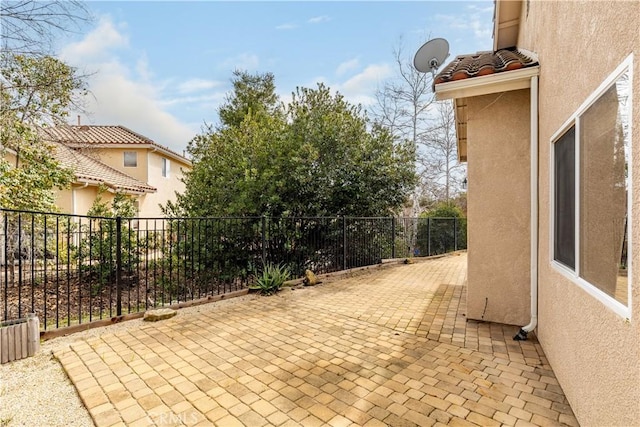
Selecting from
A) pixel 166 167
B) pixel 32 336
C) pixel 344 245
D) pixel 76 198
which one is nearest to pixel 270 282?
pixel 344 245

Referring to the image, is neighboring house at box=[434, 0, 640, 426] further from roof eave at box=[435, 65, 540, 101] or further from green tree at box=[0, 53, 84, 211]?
green tree at box=[0, 53, 84, 211]

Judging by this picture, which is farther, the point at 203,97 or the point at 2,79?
the point at 203,97

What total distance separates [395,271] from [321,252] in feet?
7.52

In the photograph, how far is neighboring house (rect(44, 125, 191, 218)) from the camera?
520 inches

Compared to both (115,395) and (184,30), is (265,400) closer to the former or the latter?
(115,395)

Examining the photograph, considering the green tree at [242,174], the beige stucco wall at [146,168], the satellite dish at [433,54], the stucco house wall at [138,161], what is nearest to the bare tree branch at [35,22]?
the green tree at [242,174]

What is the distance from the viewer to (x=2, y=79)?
19.3 feet

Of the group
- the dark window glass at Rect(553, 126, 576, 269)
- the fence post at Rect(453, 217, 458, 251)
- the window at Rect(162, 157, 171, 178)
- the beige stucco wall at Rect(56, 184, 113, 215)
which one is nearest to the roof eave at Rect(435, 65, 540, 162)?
the dark window glass at Rect(553, 126, 576, 269)

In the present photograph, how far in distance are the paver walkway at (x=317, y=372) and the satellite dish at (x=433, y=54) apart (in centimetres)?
487

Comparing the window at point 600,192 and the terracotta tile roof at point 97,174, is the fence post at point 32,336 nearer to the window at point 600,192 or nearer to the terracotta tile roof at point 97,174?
the window at point 600,192

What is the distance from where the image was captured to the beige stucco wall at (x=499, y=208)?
15.2 feet

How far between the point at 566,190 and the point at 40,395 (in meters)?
5.32

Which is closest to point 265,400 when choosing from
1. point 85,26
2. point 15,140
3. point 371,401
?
point 371,401

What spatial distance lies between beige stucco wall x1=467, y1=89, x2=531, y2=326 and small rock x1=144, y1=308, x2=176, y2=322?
4.81 metres
